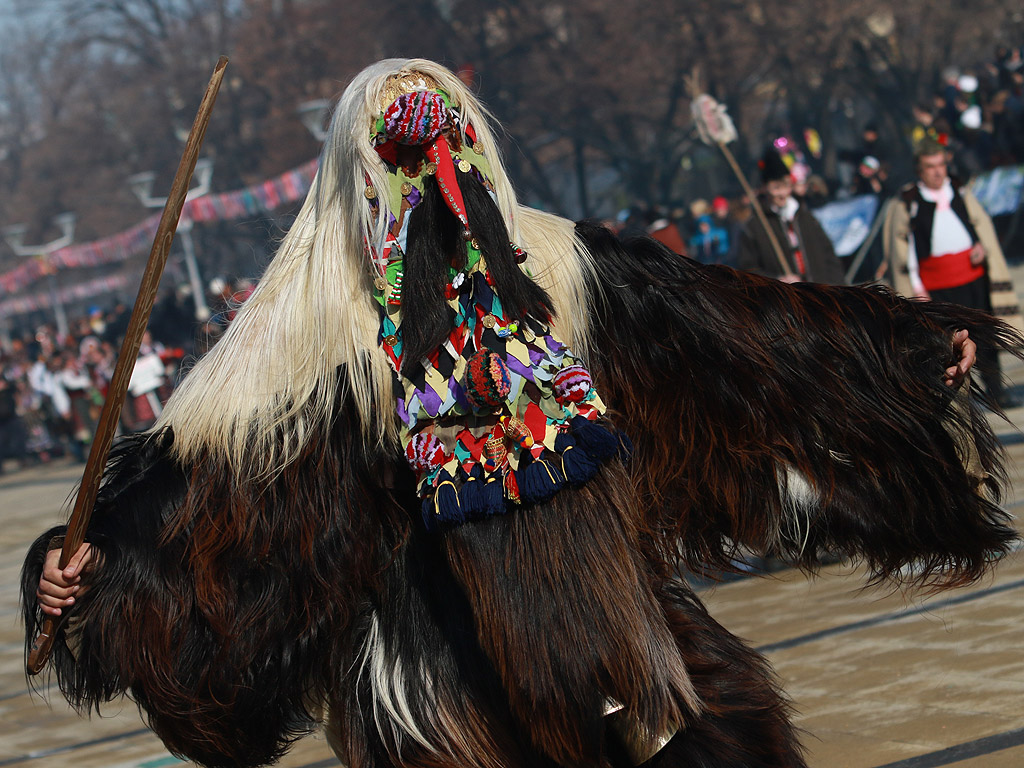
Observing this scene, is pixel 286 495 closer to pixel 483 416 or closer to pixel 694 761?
pixel 483 416

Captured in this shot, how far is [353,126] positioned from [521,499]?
0.85 meters

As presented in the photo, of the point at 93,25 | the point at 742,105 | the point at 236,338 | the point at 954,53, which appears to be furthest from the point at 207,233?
the point at 236,338

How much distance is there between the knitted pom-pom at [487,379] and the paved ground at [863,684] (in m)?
1.26

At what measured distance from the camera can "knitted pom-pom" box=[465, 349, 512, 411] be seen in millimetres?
2602

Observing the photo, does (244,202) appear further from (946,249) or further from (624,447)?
(624,447)

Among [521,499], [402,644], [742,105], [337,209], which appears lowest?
[402,644]

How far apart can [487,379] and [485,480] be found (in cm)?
20

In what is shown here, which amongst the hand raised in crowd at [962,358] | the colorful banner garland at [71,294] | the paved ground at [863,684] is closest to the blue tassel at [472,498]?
the hand raised in crowd at [962,358]

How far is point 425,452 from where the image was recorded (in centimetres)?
267

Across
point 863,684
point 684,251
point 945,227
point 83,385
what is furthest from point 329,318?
point 83,385

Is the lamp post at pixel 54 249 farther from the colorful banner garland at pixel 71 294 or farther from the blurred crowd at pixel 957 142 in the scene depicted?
the blurred crowd at pixel 957 142

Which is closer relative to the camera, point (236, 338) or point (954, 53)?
point (236, 338)

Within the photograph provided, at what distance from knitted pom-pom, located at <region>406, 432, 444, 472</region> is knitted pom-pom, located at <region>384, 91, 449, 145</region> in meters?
0.59

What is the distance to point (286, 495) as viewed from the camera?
2814 millimetres
